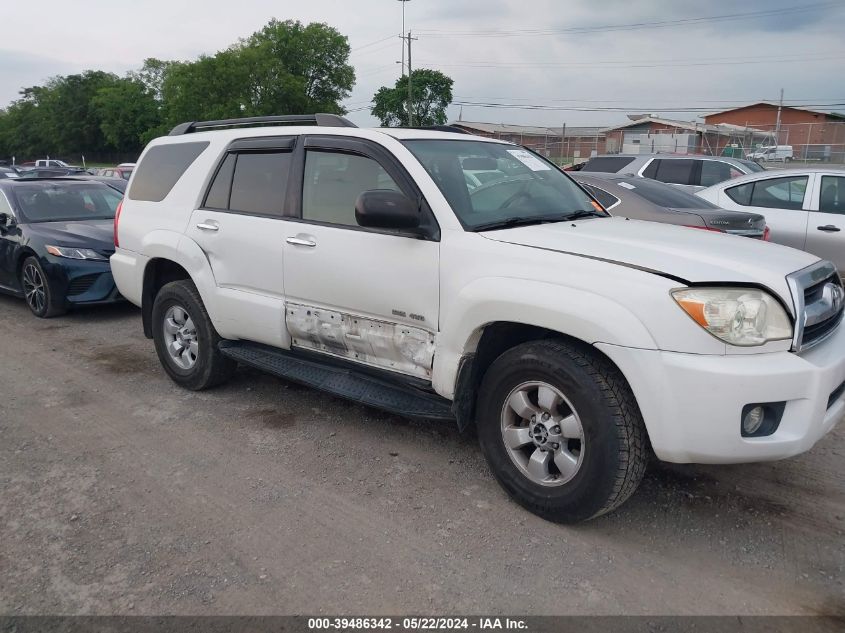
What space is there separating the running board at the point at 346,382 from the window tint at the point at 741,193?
6.48 m

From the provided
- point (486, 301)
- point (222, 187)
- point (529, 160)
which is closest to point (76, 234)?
point (222, 187)

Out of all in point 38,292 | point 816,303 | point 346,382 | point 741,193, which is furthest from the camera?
point 741,193

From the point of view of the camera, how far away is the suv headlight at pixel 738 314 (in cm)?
287

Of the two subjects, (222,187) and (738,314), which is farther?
(222,187)

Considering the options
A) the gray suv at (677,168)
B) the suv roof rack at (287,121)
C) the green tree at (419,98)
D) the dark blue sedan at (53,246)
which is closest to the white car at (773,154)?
the gray suv at (677,168)

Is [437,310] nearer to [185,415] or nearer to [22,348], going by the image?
[185,415]

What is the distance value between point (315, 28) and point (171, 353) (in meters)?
77.7

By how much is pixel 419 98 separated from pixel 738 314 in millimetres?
91263

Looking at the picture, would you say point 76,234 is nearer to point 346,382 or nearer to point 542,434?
point 346,382

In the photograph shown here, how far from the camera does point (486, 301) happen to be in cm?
335

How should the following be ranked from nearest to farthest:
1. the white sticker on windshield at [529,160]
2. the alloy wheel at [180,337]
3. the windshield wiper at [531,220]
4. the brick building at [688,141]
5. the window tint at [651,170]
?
the windshield wiper at [531,220], the white sticker on windshield at [529,160], the alloy wheel at [180,337], the window tint at [651,170], the brick building at [688,141]

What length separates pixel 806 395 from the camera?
2.89 metres

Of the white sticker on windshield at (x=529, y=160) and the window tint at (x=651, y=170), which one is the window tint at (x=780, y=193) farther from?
the white sticker on windshield at (x=529, y=160)

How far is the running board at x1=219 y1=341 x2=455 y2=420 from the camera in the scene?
377 centimetres
